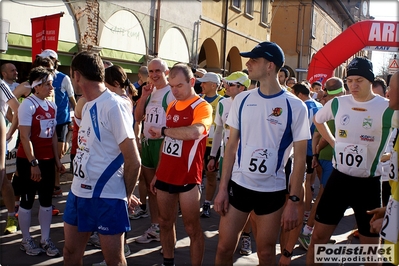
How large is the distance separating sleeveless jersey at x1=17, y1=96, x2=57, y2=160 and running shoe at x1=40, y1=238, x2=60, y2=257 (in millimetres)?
944

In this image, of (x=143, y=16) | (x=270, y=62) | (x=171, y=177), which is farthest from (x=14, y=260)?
(x=143, y=16)

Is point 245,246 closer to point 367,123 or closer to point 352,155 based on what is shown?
point 352,155

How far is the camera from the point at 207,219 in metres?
6.89

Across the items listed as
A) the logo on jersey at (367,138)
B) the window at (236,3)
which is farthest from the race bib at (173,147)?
the window at (236,3)

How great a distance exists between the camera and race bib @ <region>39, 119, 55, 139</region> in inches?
199

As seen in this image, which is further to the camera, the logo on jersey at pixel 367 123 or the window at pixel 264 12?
the window at pixel 264 12

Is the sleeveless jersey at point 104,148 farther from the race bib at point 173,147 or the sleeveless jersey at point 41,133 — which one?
the sleeveless jersey at point 41,133

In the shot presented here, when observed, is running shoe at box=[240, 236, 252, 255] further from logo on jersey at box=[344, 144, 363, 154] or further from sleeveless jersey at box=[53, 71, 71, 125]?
sleeveless jersey at box=[53, 71, 71, 125]

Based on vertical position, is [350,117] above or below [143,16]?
below

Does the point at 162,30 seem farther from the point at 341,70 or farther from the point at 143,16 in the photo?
the point at 341,70

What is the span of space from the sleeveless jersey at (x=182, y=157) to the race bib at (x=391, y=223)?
1.84 meters

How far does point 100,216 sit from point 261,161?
1.31 meters

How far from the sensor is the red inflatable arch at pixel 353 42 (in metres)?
14.0

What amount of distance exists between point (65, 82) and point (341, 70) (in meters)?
46.7
